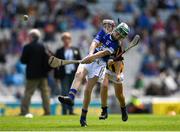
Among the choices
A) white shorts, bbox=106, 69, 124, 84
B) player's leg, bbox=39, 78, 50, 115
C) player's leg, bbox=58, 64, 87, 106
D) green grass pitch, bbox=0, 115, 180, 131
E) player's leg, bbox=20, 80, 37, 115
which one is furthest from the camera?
player's leg, bbox=39, 78, 50, 115

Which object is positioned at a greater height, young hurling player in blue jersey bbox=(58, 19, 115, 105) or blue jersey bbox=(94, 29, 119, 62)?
blue jersey bbox=(94, 29, 119, 62)

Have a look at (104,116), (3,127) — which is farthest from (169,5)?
(3,127)

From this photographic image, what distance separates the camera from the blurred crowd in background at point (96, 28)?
3262 centimetres

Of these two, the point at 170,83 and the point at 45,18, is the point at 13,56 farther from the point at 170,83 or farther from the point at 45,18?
the point at 170,83

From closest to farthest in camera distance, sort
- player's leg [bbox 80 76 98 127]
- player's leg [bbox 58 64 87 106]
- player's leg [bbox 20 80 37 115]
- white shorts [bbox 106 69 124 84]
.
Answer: player's leg [bbox 58 64 87 106] → player's leg [bbox 80 76 98 127] → white shorts [bbox 106 69 124 84] → player's leg [bbox 20 80 37 115]

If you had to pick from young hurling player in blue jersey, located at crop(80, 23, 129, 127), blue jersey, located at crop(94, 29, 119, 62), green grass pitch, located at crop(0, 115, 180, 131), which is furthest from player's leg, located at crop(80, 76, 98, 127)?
blue jersey, located at crop(94, 29, 119, 62)

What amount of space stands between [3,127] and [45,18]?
18743mm

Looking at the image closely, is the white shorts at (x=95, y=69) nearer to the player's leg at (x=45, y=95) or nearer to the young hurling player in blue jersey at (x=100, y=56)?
the young hurling player in blue jersey at (x=100, y=56)

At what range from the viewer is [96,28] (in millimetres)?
34844

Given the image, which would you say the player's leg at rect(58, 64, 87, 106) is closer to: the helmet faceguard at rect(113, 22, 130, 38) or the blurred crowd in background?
the helmet faceguard at rect(113, 22, 130, 38)

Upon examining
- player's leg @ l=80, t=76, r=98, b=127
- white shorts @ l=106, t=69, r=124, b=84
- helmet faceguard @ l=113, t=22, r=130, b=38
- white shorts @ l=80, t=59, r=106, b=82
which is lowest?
player's leg @ l=80, t=76, r=98, b=127

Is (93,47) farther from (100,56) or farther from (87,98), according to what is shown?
(87,98)

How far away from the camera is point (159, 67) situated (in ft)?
112

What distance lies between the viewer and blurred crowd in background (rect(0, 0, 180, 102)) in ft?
107
